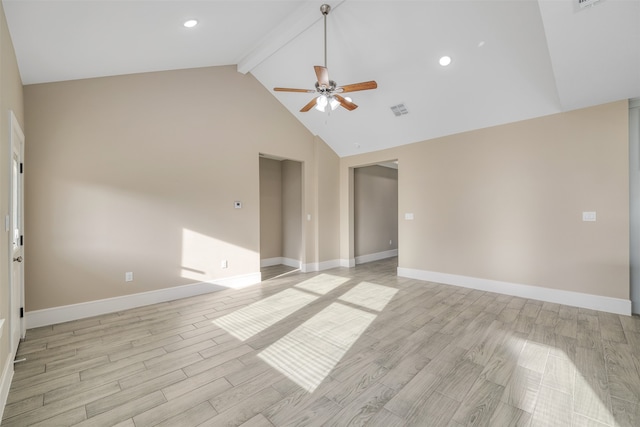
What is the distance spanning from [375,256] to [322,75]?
523 centimetres

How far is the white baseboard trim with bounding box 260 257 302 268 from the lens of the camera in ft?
21.8

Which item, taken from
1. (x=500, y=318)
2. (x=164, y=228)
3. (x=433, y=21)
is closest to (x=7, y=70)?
(x=164, y=228)

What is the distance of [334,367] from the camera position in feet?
7.43

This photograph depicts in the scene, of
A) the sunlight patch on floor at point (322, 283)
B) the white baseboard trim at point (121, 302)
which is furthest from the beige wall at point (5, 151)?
the sunlight patch on floor at point (322, 283)

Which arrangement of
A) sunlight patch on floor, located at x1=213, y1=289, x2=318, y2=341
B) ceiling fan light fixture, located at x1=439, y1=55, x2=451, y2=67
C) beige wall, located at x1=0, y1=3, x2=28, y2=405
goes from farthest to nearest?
ceiling fan light fixture, located at x1=439, y1=55, x2=451, y2=67 → sunlight patch on floor, located at x1=213, y1=289, x2=318, y2=341 → beige wall, located at x1=0, y1=3, x2=28, y2=405

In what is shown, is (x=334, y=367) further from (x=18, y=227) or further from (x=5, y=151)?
(x=18, y=227)

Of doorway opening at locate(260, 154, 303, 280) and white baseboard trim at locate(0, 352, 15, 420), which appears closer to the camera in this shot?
white baseboard trim at locate(0, 352, 15, 420)

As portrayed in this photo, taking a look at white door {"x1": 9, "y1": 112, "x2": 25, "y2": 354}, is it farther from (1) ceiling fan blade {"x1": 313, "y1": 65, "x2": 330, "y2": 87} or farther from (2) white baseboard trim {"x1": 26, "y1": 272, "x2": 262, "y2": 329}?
(1) ceiling fan blade {"x1": 313, "y1": 65, "x2": 330, "y2": 87}

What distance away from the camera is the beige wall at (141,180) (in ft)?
10.4

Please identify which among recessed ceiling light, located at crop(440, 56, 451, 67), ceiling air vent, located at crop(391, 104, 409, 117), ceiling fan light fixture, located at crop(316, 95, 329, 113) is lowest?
ceiling fan light fixture, located at crop(316, 95, 329, 113)

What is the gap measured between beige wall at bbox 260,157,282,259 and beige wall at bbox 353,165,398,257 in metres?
1.92

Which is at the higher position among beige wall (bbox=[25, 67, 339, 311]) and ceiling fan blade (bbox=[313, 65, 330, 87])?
ceiling fan blade (bbox=[313, 65, 330, 87])

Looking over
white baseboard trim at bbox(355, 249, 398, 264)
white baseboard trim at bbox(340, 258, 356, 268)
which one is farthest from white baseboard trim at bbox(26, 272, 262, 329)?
white baseboard trim at bbox(355, 249, 398, 264)

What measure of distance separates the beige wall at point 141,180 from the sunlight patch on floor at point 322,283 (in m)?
1.05
